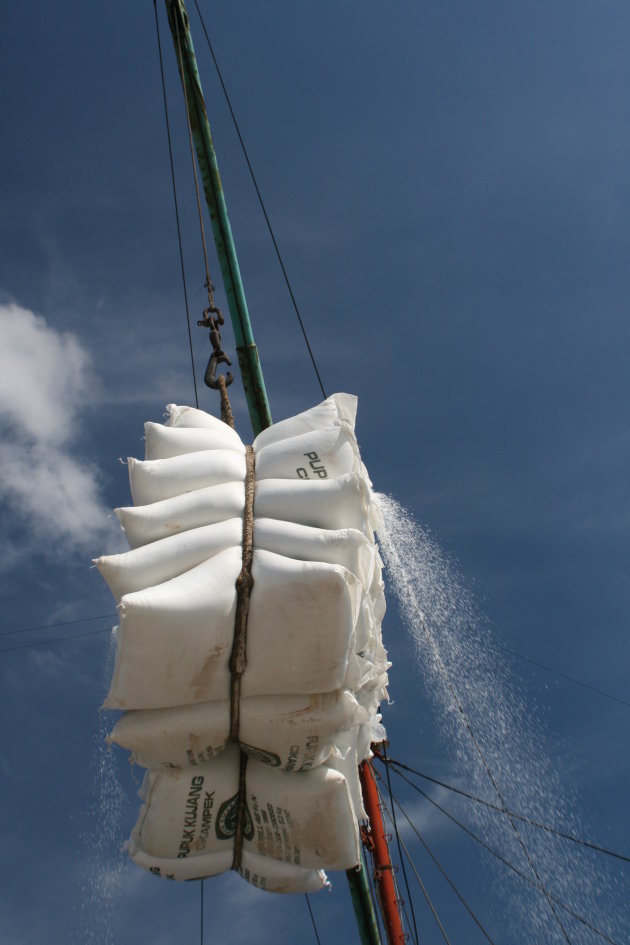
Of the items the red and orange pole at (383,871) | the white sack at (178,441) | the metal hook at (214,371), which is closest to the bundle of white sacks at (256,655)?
the white sack at (178,441)

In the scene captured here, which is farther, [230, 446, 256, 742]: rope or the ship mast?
the ship mast

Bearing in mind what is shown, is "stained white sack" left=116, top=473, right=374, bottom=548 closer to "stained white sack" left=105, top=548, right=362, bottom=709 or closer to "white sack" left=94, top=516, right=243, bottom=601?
"white sack" left=94, top=516, right=243, bottom=601

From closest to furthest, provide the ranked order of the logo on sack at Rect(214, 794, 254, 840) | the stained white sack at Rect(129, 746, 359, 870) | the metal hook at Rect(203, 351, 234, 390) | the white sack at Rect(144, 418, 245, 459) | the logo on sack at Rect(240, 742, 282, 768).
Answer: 1. the logo on sack at Rect(240, 742, 282, 768)
2. the stained white sack at Rect(129, 746, 359, 870)
3. the logo on sack at Rect(214, 794, 254, 840)
4. the white sack at Rect(144, 418, 245, 459)
5. the metal hook at Rect(203, 351, 234, 390)

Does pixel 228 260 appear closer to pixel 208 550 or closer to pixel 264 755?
A: pixel 208 550

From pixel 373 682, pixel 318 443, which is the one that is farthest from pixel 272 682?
pixel 318 443

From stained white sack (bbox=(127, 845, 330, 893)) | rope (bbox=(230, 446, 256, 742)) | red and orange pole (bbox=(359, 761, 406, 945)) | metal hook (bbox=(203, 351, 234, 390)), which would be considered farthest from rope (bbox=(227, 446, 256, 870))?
red and orange pole (bbox=(359, 761, 406, 945))

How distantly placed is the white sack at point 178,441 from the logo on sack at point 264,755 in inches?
68.5

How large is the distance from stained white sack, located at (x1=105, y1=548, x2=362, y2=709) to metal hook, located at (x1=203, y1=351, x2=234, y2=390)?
8.87 ft

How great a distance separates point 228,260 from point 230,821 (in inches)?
191

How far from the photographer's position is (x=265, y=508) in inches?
155

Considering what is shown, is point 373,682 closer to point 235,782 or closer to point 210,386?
point 235,782

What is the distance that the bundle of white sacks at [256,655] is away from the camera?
11.0 ft

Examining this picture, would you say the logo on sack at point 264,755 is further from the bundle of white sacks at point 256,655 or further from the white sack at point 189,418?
the white sack at point 189,418

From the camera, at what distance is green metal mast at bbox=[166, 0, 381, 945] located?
245 inches
